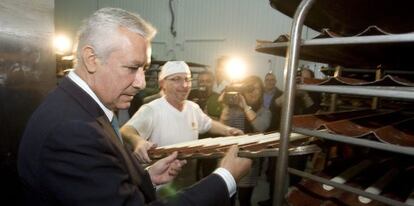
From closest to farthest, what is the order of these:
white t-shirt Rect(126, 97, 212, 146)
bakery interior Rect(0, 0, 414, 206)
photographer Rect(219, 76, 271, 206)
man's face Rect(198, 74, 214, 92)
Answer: bakery interior Rect(0, 0, 414, 206), white t-shirt Rect(126, 97, 212, 146), photographer Rect(219, 76, 271, 206), man's face Rect(198, 74, 214, 92)

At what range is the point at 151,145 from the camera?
2.20 metres

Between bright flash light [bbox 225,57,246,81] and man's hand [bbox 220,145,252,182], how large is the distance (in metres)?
5.11

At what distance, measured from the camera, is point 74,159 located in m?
1.12

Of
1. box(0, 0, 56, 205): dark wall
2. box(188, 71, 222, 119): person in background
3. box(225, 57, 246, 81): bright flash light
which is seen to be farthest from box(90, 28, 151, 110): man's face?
box(225, 57, 246, 81): bright flash light

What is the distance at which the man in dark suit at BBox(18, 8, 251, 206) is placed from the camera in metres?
1.13

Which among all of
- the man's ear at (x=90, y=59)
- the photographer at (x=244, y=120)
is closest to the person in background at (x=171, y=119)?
the photographer at (x=244, y=120)

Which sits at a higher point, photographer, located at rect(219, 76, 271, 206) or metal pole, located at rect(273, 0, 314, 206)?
metal pole, located at rect(273, 0, 314, 206)

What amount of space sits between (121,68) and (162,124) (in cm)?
156

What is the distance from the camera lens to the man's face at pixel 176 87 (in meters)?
3.03

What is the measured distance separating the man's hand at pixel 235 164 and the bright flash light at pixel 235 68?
5110mm

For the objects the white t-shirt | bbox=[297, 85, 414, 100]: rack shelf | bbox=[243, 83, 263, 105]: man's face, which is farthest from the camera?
bbox=[243, 83, 263, 105]: man's face

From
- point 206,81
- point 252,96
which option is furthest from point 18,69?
point 206,81

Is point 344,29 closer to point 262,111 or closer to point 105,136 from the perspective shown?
point 105,136

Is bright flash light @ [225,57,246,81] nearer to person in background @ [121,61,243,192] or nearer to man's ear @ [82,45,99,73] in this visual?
person in background @ [121,61,243,192]
